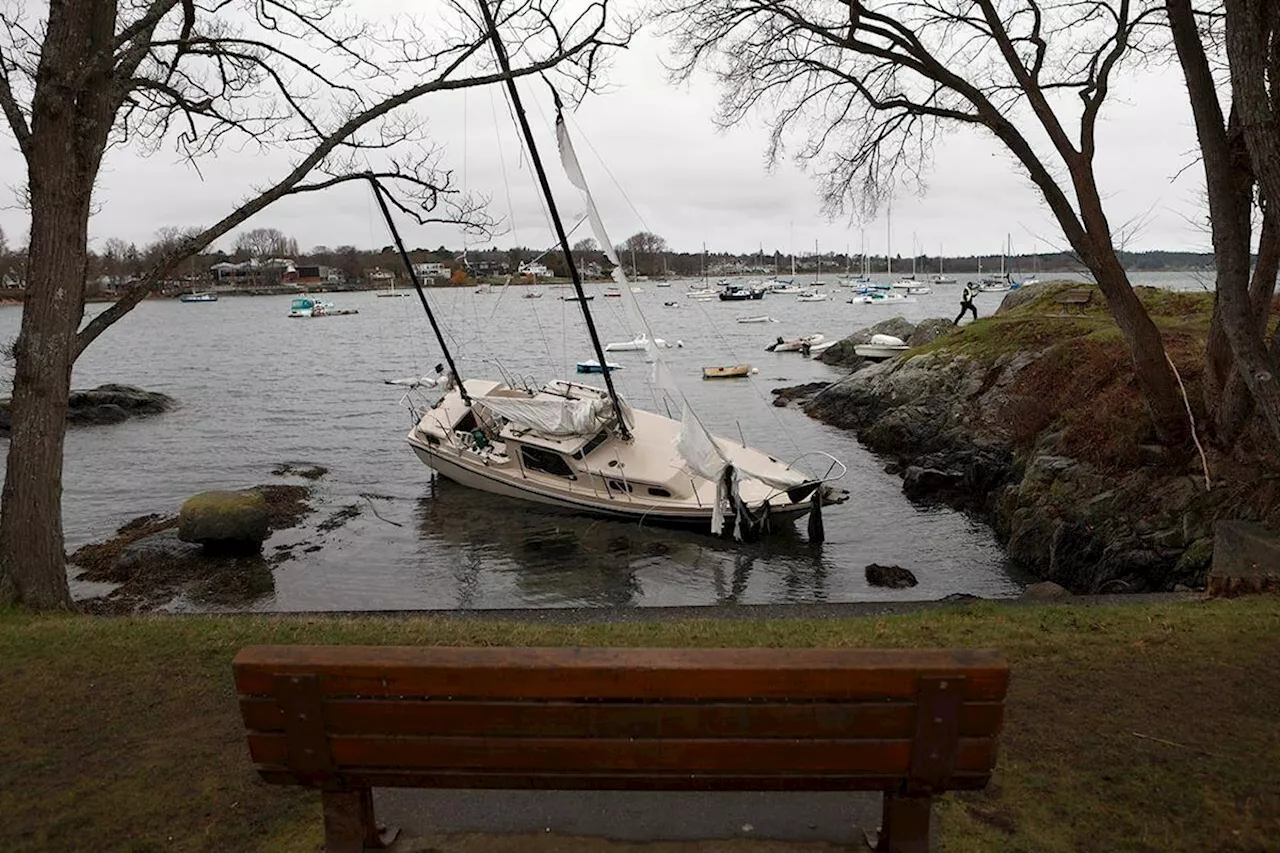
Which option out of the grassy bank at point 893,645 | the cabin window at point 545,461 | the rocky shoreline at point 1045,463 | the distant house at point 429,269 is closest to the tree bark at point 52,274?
the grassy bank at point 893,645

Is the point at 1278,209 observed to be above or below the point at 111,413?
above

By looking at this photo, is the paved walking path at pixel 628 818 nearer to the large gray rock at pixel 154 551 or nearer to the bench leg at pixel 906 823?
the bench leg at pixel 906 823

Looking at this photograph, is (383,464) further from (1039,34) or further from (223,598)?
(1039,34)

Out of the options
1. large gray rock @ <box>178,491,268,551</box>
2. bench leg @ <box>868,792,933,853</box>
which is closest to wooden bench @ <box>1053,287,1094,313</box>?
large gray rock @ <box>178,491,268,551</box>

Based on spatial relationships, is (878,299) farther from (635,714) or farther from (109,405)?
(635,714)

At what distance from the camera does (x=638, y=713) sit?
10.2 feet

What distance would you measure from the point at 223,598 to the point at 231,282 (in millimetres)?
187485

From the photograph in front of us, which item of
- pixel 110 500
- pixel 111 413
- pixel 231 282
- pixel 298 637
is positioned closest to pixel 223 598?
pixel 298 637

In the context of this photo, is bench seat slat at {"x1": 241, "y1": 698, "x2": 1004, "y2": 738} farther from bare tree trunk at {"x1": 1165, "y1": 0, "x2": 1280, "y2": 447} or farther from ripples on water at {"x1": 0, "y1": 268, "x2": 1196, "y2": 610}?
ripples on water at {"x1": 0, "y1": 268, "x2": 1196, "y2": 610}

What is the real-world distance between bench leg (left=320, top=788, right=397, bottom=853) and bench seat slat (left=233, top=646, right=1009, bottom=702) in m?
0.71

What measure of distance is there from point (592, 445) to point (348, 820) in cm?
1490

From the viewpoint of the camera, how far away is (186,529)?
16.6 meters

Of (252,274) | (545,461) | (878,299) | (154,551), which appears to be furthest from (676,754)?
(252,274)

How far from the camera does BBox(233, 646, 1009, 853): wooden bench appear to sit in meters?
3.05
